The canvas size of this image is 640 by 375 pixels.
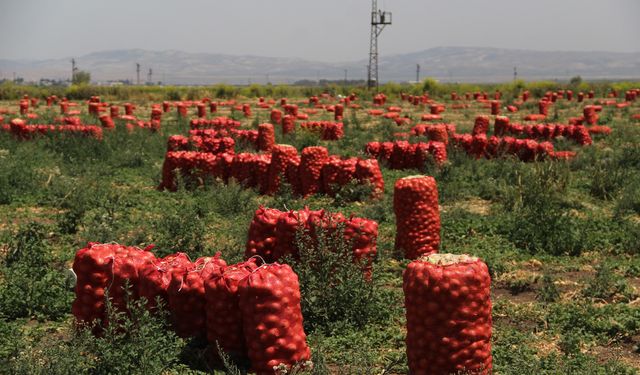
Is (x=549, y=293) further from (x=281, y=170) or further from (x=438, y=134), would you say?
(x=438, y=134)

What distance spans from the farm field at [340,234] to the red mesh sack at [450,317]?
14.0 inches

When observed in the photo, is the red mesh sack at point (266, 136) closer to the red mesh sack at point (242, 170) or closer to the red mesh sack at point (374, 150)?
the red mesh sack at point (374, 150)

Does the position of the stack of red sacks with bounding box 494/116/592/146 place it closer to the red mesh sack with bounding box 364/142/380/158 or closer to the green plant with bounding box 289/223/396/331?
the red mesh sack with bounding box 364/142/380/158

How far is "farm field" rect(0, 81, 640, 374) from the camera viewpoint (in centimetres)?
521

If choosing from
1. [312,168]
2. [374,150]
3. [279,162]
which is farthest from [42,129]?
[312,168]

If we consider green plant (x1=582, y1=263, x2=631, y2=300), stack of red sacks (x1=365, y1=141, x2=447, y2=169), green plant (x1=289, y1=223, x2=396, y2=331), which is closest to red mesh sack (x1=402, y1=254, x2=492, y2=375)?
green plant (x1=289, y1=223, x2=396, y2=331)

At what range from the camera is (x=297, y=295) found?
496 cm

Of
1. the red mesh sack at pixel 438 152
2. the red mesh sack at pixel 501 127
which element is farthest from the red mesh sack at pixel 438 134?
the red mesh sack at pixel 501 127

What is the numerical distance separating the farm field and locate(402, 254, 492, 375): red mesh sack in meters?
0.36

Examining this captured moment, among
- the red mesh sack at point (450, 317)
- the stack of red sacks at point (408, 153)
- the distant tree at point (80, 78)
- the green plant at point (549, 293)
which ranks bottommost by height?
the green plant at point (549, 293)

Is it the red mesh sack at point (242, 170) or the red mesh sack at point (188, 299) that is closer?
the red mesh sack at point (188, 299)

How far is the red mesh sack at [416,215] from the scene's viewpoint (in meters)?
7.75

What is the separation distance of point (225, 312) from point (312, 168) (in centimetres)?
650

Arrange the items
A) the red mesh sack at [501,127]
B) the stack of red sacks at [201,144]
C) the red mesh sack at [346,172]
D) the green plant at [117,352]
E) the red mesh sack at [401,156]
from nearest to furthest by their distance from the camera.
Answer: the green plant at [117,352] < the red mesh sack at [346,172] < the stack of red sacks at [201,144] < the red mesh sack at [401,156] < the red mesh sack at [501,127]
